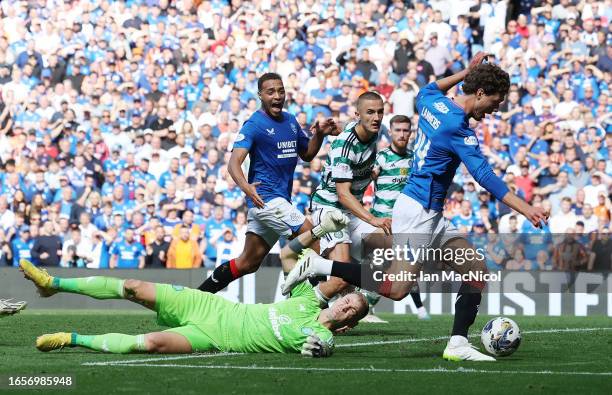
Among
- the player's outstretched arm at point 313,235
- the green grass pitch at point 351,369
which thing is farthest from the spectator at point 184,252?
the player's outstretched arm at point 313,235

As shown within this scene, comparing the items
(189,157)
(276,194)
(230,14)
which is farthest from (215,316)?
Result: (230,14)

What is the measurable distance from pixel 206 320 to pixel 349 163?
11.1 feet

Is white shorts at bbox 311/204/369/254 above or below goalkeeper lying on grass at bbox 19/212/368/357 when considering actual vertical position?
above

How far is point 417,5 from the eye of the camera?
25.2m

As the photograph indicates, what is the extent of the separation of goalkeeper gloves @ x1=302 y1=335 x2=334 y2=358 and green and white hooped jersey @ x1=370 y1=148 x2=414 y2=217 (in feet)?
16.1

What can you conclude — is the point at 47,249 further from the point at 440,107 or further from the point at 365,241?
the point at 440,107

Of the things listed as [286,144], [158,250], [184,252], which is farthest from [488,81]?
[158,250]

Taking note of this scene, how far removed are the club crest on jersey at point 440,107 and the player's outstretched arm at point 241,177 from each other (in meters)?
3.06

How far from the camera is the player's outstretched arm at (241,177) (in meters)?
13.2

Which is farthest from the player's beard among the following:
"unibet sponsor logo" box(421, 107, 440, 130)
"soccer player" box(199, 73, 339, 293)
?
"unibet sponsor logo" box(421, 107, 440, 130)

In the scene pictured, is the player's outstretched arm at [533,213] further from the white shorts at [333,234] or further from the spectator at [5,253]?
the spectator at [5,253]

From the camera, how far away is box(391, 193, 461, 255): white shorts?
10.8 meters

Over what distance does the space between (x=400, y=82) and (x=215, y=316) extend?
14.2 metres

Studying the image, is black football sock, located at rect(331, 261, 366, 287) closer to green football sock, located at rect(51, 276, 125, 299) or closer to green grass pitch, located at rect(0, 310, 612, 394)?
green grass pitch, located at rect(0, 310, 612, 394)
